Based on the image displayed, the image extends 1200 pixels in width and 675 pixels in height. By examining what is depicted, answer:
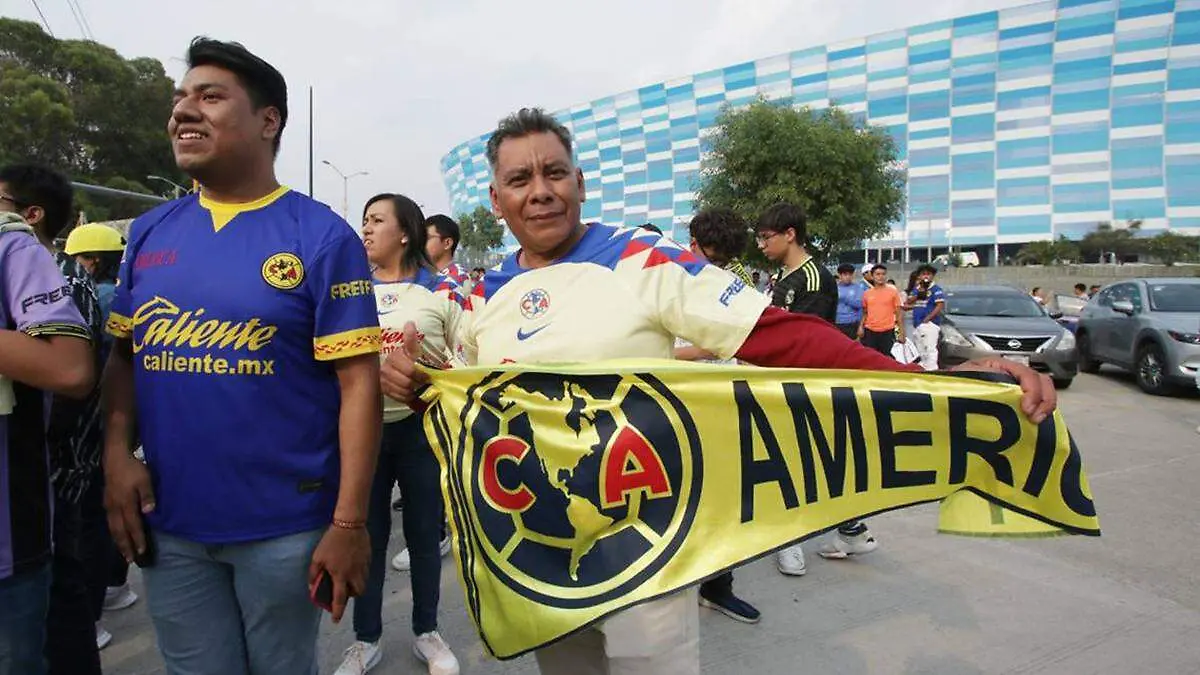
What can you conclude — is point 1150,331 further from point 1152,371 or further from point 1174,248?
point 1174,248

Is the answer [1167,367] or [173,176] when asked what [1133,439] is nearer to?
[1167,367]

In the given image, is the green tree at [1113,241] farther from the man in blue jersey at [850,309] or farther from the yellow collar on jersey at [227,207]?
the yellow collar on jersey at [227,207]

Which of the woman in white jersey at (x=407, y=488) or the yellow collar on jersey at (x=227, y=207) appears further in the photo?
the woman in white jersey at (x=407, y=488)

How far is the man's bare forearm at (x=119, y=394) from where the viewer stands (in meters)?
1.70

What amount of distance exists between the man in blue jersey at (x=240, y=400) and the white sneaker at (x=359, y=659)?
1.22 m

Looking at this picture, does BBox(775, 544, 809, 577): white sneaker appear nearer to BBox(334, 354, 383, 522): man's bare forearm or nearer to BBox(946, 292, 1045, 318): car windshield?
BBox(334, 354, 383, 522): man's bare forearm

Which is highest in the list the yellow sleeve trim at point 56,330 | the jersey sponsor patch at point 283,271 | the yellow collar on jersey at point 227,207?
the yellow collar on jersey at point 227,207

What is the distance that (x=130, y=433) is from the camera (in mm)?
1711

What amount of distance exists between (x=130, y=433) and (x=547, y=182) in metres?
1.25

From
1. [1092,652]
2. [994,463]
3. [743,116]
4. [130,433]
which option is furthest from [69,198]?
[743,116]

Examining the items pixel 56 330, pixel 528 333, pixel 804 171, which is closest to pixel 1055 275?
pixel 804 171

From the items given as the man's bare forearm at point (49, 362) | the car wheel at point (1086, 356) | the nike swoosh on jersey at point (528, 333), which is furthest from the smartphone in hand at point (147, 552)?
the car wheel at point (1086, 356)

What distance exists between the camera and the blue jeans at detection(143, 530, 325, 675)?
5.21 ft

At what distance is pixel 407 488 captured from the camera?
9.50 feet
